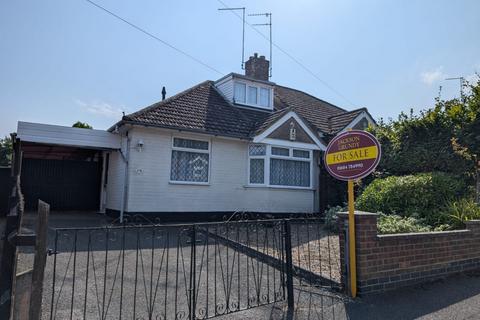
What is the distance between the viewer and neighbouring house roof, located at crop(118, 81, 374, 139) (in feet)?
37.0


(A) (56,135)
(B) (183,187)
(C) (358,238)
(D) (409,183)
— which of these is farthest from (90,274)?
(D) (409,183)

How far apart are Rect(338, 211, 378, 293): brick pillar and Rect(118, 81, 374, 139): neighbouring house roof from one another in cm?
724

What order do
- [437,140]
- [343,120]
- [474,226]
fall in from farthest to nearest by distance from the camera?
1. [343,120]
2. [437,140]
3. [474,226]

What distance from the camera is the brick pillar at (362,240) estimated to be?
16.8 ft

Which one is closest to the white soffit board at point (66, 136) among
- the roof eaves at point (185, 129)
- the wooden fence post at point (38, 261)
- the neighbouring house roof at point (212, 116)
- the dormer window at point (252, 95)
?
the neighbouring house roof at point (212, 116)

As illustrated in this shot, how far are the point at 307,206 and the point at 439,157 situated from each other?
203 inches

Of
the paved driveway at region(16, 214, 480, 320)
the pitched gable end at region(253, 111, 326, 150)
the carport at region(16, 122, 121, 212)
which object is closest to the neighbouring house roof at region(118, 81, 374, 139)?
the pitched gable end at region(253, 111, 326, 150)

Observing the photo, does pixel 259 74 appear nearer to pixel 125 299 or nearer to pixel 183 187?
pixel 183 187

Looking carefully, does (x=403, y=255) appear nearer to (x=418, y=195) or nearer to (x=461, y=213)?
(x=461, y=213)

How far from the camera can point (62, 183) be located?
46.0 ft

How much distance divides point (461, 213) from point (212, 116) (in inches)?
330

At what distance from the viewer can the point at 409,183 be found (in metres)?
9.38

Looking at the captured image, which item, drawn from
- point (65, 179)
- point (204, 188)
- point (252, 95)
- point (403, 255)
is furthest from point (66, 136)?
point (403, 255)

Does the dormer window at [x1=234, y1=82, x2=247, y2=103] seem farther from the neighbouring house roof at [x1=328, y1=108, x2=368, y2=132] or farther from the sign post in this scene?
the sign post
